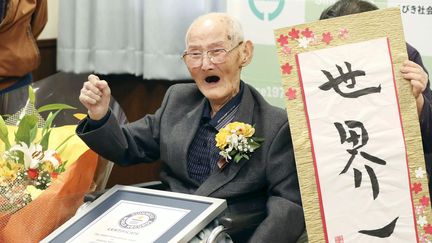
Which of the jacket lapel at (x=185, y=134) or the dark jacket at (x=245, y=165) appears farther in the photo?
the jacket lapel at (x=185, y=134)

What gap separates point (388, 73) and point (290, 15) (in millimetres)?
851

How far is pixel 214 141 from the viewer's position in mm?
2174

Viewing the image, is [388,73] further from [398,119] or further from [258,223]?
[258,223]

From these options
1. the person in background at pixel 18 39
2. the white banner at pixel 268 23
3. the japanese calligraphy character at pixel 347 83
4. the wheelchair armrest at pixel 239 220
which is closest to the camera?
the wheelchair armrest at pixel 239 220

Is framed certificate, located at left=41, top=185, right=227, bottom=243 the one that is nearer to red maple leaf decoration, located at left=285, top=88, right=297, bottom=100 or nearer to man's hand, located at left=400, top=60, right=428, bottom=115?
red maple leaf decoration, located at left=285, top=88, right=297, bottom=100

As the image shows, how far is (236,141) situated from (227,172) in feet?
Answer: 0.42

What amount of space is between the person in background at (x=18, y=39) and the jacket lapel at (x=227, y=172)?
109 centimetres

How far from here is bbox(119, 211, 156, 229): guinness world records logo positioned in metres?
1.92

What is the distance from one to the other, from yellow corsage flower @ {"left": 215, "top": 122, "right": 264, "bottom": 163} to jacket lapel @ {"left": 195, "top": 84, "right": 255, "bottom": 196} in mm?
38

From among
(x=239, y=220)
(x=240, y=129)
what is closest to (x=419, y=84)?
(x=240, y=129)

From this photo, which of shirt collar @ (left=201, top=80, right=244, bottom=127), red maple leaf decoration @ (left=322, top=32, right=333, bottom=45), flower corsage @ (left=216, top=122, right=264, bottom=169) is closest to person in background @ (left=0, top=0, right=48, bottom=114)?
shirt collar @ (left=201, top=80, right=244, bottom=127)

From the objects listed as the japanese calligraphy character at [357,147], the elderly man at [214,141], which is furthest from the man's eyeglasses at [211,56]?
the japanese calligraphy character at [357,147]

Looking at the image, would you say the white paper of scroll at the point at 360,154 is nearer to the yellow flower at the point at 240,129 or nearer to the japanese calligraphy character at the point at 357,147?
the japanese calligraphy character at the point at 357,147

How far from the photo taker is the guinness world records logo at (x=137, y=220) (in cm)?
192
